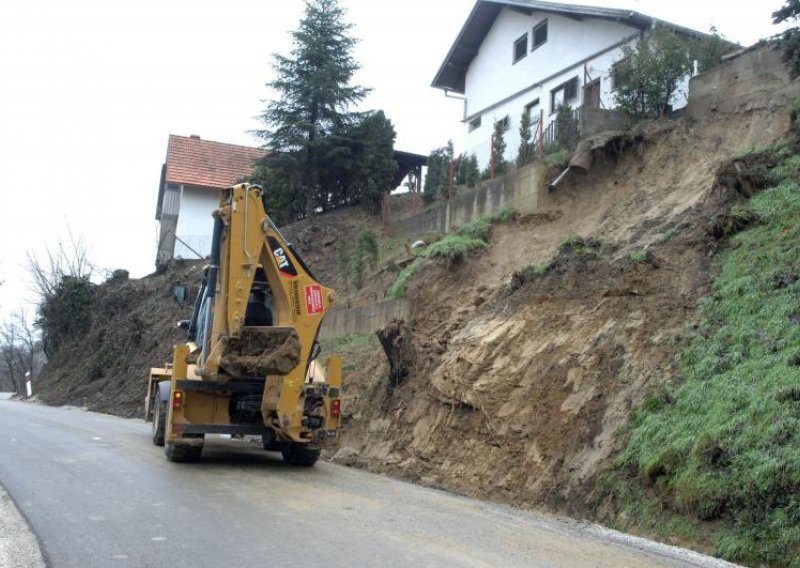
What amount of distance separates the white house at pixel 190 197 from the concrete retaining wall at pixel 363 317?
19692 millimetres

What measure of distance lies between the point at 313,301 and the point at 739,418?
5.76 metres

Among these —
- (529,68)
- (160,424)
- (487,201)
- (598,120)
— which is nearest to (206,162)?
(529,68)

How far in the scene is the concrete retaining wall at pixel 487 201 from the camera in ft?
60.0

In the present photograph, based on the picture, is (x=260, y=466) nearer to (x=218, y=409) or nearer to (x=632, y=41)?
(x=218, y=409)

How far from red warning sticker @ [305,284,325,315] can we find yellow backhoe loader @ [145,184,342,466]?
0.05ft

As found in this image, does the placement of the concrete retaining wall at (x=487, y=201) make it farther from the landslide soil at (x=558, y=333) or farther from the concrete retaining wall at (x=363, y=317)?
the concrete retaining wall at (x=363, y=317)

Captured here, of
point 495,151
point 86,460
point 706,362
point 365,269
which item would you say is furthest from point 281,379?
point 495,151

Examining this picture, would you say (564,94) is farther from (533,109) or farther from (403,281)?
(403,281)

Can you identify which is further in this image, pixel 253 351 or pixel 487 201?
pixel 487 201

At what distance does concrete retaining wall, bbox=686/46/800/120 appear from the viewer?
15227mm

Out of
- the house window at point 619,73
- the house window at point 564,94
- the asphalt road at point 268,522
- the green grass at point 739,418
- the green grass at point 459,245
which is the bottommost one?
the asphalt road at point 268,522

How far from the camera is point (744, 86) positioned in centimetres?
1594

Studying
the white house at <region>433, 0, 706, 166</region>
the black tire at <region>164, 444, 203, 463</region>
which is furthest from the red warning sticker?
the white house at <region>433, 0, 706, 166</region>

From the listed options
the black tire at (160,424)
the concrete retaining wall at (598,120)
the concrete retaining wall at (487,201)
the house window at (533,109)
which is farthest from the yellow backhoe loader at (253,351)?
the house window at (533,109)
